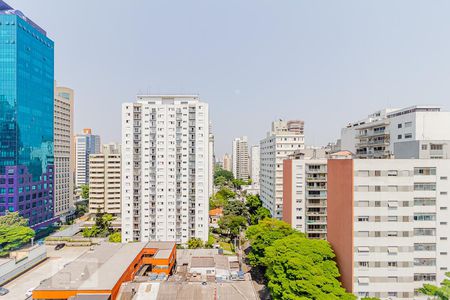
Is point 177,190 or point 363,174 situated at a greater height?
point 363,174

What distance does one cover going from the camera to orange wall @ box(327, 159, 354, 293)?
79.7 ft

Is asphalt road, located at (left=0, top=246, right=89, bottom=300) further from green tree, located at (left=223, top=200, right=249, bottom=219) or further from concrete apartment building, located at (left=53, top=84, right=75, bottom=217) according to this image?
green tree, located at (left=223, top=200, right=249, bottom=219)

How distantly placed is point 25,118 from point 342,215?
→ 50.6 m

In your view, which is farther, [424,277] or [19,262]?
[19,262]

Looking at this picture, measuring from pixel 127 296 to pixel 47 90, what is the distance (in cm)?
4659

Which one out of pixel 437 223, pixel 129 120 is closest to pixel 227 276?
pixel 437 223

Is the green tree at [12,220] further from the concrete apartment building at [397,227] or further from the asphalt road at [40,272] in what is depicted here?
the concrete apartment building at [397,227]

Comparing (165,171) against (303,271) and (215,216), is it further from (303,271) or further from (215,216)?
(303,271)

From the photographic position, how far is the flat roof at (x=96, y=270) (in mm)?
22791

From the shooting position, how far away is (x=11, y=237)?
39.0m

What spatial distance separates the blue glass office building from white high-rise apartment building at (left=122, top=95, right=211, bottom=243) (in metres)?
18.1

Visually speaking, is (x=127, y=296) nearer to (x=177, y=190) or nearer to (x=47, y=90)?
(x=177, y=190)

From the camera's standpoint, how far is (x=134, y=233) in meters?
43.8

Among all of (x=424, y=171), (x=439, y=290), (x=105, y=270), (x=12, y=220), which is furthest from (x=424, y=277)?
(x=12, y=220)
